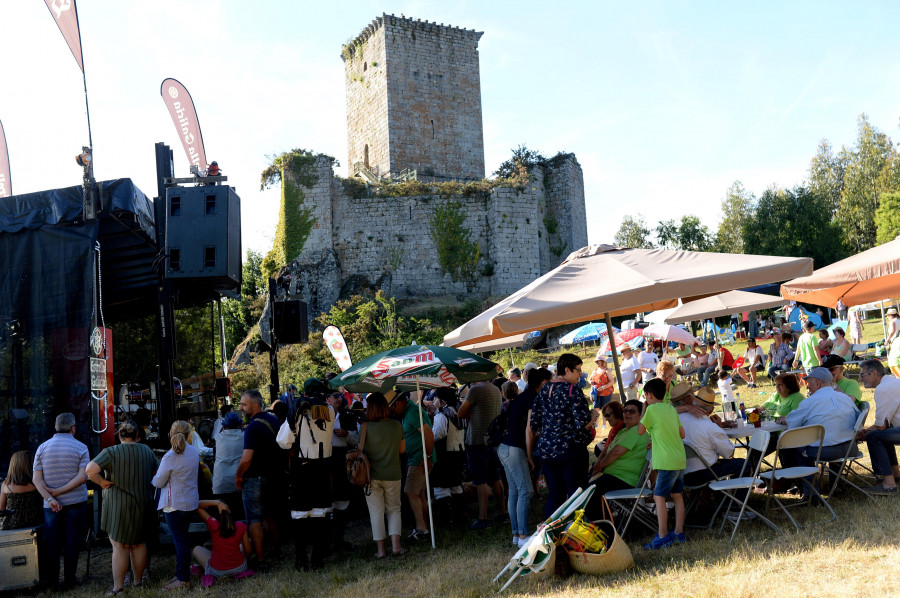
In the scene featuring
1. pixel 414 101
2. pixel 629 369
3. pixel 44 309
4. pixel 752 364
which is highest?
pixel 414 101

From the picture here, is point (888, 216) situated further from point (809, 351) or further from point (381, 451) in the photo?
point (381, 451)

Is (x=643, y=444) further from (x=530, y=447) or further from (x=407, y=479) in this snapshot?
(x=407, y=479)

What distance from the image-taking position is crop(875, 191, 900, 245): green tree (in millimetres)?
33156

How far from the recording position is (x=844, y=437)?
5.74 meters

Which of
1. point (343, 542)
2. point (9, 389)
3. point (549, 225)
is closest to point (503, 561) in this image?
point (343, 542)

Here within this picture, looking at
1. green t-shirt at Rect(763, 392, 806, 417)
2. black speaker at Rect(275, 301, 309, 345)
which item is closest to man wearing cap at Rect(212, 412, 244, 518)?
black speaker at Rect(275, 301, 309, 345)

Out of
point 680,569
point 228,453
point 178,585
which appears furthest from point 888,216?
point 178,585

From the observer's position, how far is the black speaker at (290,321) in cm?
892

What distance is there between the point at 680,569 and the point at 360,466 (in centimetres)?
255

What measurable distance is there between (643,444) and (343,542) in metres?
2.79

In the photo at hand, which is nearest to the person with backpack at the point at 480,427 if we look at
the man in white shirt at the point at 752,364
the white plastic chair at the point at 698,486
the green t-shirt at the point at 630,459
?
the green t-shirt at the point at 630,459

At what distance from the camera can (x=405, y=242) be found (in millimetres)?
31234

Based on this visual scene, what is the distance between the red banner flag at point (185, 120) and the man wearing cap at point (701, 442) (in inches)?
271

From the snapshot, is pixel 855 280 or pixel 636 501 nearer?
pixel 636 501
